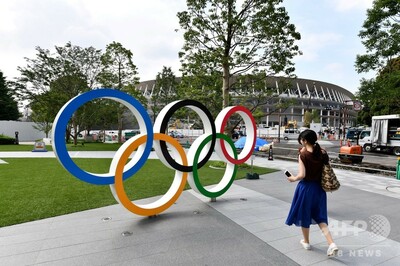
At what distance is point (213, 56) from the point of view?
11359 millimetres

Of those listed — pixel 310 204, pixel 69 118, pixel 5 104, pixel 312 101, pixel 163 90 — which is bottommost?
pixel 310 204

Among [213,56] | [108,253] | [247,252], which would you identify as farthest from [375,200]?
[213,56]

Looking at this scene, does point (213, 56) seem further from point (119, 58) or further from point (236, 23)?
point (119, 58)

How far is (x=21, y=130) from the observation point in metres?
31.3

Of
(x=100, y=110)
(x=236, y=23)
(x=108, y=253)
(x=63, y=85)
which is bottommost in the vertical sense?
(x=108, y=253)

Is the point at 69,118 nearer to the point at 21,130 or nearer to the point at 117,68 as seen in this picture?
the point at 117,68

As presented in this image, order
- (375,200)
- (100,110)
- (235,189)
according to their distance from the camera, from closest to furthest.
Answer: (375,200), (235,189), (100,110)

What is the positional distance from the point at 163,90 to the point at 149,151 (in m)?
29.8

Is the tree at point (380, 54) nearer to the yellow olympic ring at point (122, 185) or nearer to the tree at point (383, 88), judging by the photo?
the tree at point (383, 88)

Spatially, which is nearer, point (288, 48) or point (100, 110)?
point (288, 48)

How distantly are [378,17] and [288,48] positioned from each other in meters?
3.35

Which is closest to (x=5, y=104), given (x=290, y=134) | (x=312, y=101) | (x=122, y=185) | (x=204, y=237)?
(x=290, y=134)

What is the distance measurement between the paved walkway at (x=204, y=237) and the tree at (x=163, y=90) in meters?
27.9

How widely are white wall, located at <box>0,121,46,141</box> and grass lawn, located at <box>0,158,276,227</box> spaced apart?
75.7ft
